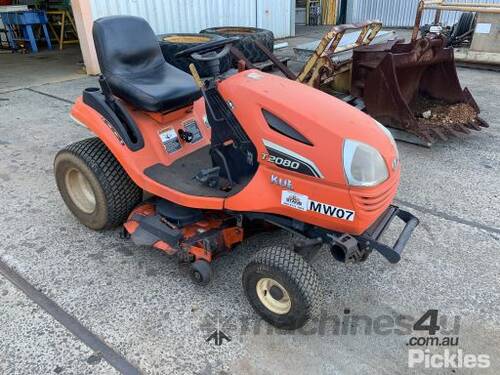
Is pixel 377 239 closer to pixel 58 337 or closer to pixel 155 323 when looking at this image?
pixel 155 323

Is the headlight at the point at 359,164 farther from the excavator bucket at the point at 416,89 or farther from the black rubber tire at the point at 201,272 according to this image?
the excavator bucket at the point at 416,89

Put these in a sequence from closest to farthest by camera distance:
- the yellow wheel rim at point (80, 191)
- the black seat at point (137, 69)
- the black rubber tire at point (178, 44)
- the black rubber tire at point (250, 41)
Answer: the black seat at point (137, 69)
the yellow wheel rim at point (80, 191)
the black rubber tire at point (178, 44)
the black rubber tire at point (250, 41)

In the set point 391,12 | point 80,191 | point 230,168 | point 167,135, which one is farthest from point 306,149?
point 391,12

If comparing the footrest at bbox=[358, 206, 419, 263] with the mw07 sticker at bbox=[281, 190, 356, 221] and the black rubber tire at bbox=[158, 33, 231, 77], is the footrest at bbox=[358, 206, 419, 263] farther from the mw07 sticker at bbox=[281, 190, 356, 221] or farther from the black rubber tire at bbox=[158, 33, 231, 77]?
the black rubber tire at bbox=[158, 33, 231, 77]

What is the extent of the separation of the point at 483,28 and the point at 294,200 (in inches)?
246

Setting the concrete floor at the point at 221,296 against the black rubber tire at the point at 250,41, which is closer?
the concrete floor at the point at 221,296

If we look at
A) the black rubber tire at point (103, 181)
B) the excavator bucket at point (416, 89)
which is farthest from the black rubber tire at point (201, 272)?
the excavator bucket at point (416, 89)

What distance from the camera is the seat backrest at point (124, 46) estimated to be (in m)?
2.37

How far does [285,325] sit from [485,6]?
5901 millimetres

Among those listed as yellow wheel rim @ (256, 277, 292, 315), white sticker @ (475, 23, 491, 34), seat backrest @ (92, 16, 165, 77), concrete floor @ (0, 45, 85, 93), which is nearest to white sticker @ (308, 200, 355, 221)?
yellow wheel rim @ (256, 277, 292, 315)

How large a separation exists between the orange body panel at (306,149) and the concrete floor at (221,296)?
1.53 ft

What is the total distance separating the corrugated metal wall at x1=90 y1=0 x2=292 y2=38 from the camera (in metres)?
6.00

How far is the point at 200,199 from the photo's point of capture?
2002 millimetres

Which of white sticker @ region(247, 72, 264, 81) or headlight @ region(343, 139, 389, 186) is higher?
white sticker @ region(247, 72, 264, 81)
